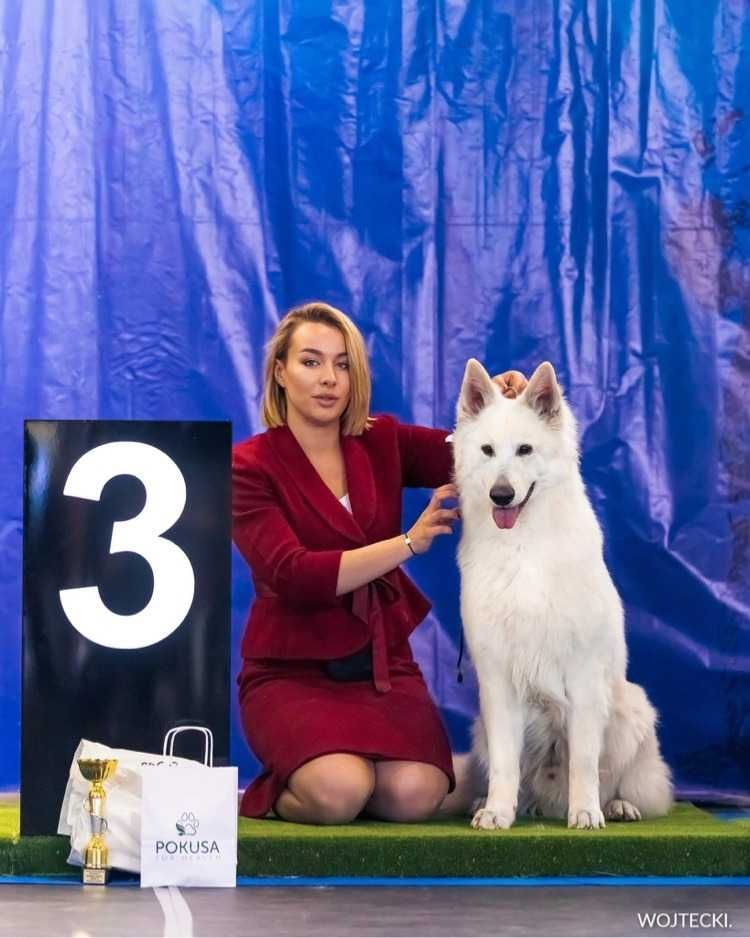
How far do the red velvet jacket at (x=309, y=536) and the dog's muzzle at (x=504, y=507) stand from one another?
1.42ft

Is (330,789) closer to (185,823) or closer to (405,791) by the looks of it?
(405,791)

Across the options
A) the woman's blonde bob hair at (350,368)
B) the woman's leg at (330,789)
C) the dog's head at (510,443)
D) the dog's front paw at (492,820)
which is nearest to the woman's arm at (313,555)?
the dog's head at (510,443)

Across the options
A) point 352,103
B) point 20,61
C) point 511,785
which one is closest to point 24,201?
point 20,61

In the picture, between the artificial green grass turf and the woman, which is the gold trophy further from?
the woman

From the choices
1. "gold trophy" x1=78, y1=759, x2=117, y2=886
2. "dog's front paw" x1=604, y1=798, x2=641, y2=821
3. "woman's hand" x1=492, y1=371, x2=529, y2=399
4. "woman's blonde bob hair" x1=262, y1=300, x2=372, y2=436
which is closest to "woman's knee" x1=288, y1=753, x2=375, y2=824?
"gold trophy" x1=78, y1=759, x2=117, y2=886

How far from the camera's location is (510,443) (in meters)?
3.47

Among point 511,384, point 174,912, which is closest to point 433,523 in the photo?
point 511,384

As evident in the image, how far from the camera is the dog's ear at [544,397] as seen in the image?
11.5 feet

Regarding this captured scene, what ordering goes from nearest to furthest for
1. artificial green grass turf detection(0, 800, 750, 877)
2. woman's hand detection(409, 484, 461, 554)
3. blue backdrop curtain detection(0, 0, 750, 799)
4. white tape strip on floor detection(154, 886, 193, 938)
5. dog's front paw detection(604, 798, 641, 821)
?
white tape strip on floor detection(154, 886, 193, 938) → artificial green grass turf detection(0, 800, 750, 877) → woman's hand detection(409, 484, 461, 554) → dog's front paw detection(604, 798, 641, 821) → blue backdrop curtain detection(0, 0, 750, 799)

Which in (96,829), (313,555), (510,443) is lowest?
(96,829)

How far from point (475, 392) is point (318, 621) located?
724 mm

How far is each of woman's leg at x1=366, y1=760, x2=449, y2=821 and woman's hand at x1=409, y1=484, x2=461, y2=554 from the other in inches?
22.1

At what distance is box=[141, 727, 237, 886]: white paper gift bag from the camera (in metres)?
3.10

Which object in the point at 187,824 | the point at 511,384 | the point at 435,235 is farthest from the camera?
the point at 435,235
